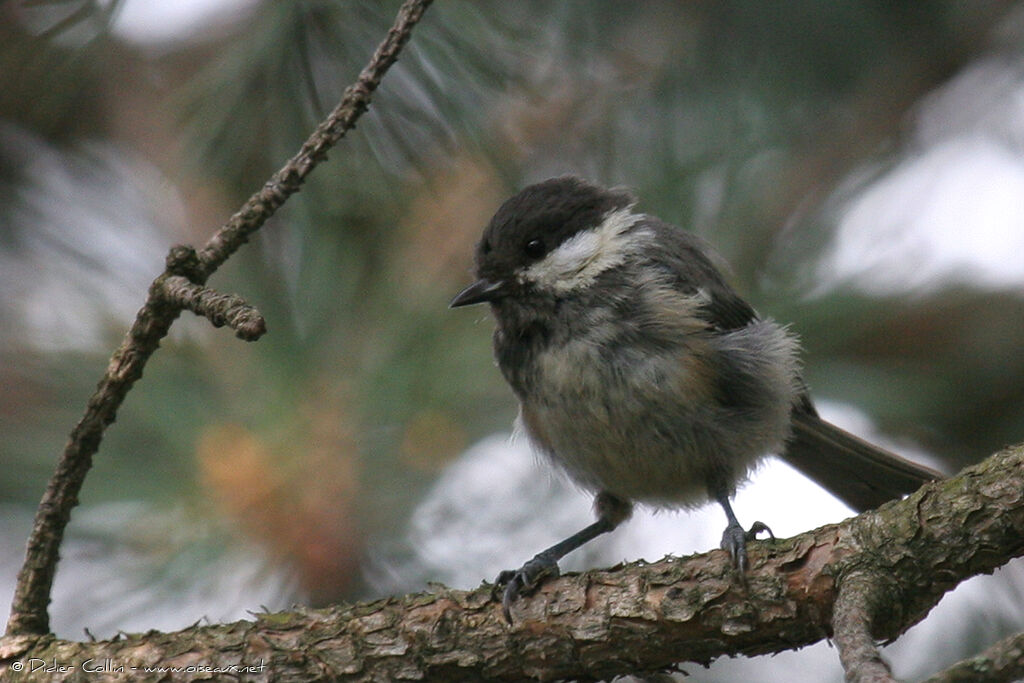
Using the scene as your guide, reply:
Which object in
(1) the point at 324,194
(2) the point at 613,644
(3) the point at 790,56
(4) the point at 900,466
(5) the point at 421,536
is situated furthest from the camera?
(3) the point at 790,56

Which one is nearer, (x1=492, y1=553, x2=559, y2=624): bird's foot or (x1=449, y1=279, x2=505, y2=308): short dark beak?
(x1=492, y1=553, x2=559, y2=624): bird's foot

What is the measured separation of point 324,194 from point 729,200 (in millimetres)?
1236

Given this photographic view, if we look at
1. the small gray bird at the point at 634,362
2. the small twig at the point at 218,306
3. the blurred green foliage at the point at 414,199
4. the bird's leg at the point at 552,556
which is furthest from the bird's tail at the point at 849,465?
the small twig at the point at 218,306

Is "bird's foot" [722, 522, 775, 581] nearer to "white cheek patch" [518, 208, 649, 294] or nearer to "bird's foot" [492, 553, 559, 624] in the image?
"bird's foot" [492, 553, 559, 624]

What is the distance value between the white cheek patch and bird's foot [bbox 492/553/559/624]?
0.80 meters

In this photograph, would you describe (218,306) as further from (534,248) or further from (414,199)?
(534,248)

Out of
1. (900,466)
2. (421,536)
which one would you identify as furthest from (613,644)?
(900,466)

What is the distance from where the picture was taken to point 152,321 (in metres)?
2.14

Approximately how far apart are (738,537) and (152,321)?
4.05ft

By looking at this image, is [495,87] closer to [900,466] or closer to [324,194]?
[324,194]

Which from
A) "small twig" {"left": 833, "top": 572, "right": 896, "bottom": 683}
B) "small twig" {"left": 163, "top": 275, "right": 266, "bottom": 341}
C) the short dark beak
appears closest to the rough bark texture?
"small twig" {"left": 833, "top": 572, "right": 896, "bottom": 683}

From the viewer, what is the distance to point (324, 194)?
115 inches

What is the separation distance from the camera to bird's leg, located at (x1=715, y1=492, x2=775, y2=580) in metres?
2.14

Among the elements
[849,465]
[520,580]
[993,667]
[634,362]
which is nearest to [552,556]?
[520,580]
